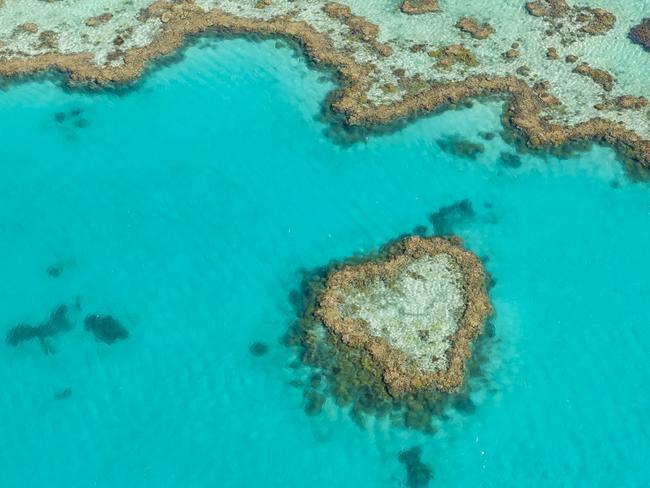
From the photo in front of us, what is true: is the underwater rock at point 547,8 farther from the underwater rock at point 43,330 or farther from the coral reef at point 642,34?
the underwater rock at point 43,330

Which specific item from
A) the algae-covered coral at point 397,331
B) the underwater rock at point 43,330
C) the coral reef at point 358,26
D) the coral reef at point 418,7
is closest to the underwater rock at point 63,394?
the underwater rock at point 43,330

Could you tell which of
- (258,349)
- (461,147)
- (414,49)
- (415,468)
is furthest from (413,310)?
(414,49)

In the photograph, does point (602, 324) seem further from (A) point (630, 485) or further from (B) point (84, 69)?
(B) point (84, 69)

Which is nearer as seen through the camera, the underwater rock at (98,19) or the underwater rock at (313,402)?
the underwater rock at (313,402)

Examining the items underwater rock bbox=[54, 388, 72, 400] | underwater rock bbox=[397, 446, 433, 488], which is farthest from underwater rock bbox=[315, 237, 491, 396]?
underwater rock bbox=[54, 388, 72, 400]

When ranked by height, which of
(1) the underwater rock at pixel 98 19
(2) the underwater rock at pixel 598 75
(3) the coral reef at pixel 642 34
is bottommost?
(2) the underwater rock at pixel 598 75

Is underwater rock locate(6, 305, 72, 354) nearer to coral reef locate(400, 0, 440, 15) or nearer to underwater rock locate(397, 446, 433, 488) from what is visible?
underwater rock locate(397, 446, 433, 488)
